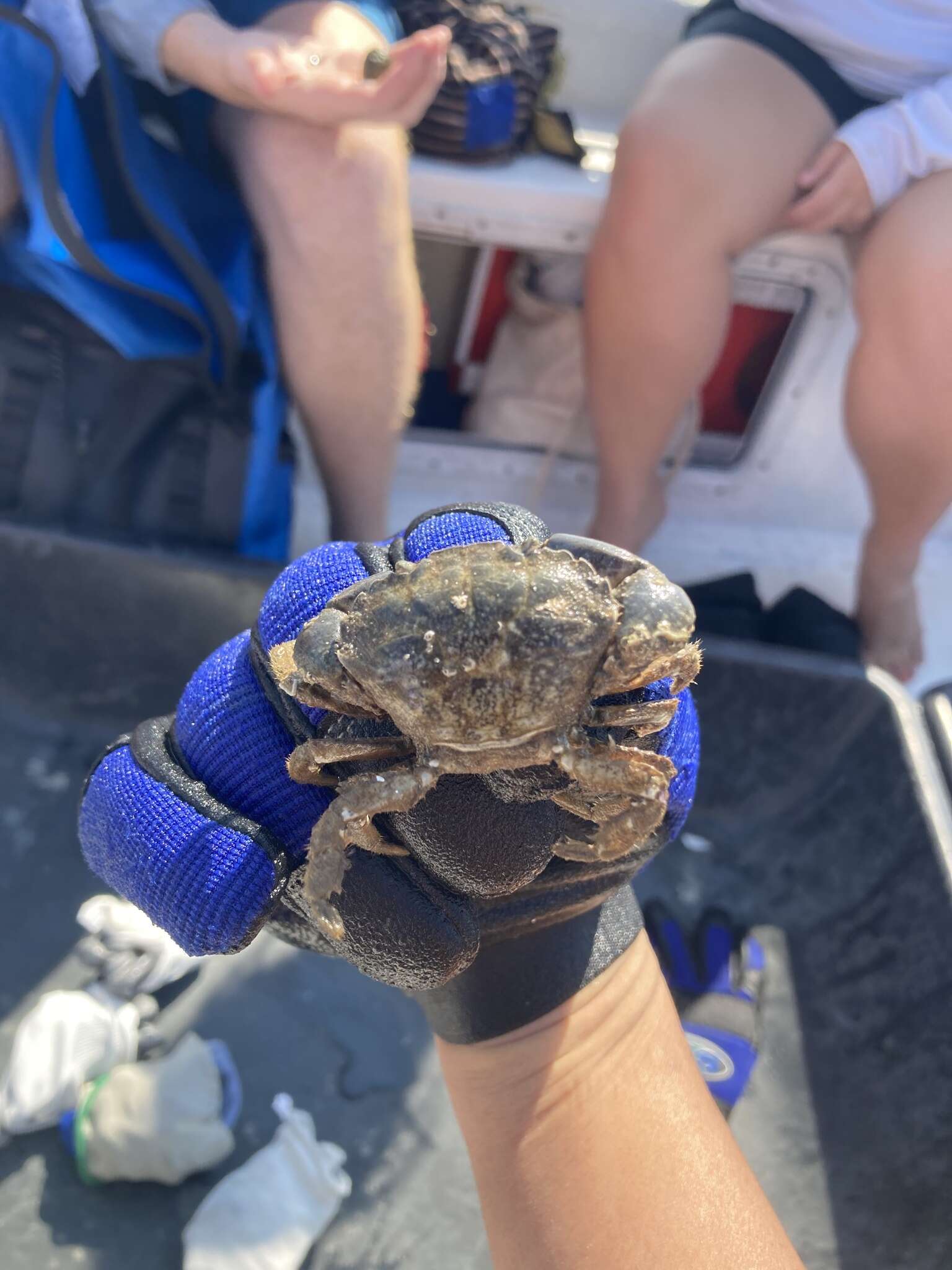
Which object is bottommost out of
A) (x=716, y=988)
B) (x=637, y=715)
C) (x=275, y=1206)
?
(x=275, y=1206)

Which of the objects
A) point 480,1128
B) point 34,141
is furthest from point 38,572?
point 480,1128

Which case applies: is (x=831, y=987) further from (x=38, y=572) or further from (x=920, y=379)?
(x=38, y=572)

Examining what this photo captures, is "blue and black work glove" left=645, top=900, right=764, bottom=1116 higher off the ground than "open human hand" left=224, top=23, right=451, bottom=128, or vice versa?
"open human hand" left=224, top=23, right=451, bottom=128

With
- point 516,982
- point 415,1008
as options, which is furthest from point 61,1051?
point 516,982

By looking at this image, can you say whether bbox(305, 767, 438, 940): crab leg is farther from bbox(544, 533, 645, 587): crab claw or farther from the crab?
bbox(544, 533, 645, 587): crab claw

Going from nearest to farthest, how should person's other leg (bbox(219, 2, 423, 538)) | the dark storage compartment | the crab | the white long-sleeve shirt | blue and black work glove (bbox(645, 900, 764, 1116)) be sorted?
the crab, the dark storage compartment, blue and black work glove (bbox(645, 900, 764, 1116)), person's other leg (bbox(219, 2, 423, 538)), the white long-sleeve shirt

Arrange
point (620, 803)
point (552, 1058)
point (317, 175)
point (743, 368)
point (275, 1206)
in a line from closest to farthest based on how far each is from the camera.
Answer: point (620, 803), point (552, 1058), point (275, 1206), point (317, 175), point (743, 368)

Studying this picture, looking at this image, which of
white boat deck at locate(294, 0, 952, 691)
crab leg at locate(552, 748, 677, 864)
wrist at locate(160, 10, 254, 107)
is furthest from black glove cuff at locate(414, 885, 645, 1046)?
wrist at locate(160, 10, 254, 107)

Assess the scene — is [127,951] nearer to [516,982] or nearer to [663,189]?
[516,982]
